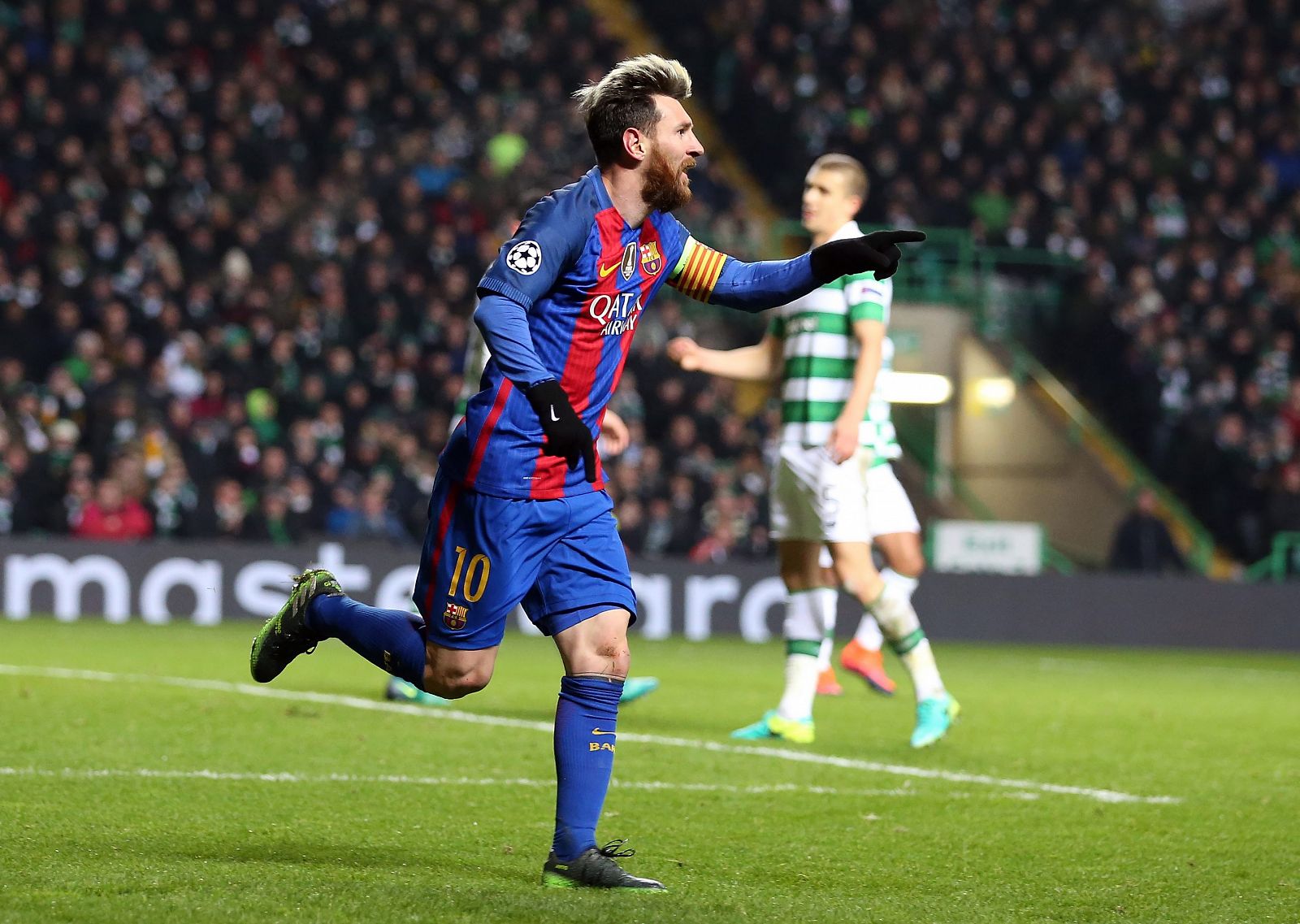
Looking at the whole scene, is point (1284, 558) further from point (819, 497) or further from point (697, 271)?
point (697, 271)

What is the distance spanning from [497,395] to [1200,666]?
37.1ft

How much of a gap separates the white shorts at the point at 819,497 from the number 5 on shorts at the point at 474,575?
3.16m

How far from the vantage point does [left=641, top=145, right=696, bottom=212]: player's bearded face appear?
14.5ft

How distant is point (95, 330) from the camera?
16.4 metres

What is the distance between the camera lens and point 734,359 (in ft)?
23.8

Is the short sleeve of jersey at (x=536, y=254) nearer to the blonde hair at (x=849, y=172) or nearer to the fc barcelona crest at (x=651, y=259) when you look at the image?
the fc barcelona crest at (x=651, y=259)

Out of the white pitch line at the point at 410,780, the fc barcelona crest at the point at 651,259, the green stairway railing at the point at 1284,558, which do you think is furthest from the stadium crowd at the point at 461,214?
the fc barcelona crest at the point at 651,259

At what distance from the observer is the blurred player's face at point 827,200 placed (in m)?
7.40

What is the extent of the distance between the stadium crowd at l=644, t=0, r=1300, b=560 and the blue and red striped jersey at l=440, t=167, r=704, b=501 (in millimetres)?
15607

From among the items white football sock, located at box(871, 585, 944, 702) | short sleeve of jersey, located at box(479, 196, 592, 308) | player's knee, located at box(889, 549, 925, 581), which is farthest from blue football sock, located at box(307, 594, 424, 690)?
player's knee, located at box(889, 549, 925, 581)

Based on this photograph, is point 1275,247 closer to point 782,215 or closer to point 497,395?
point 782,215

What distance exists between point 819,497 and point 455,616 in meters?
3.24

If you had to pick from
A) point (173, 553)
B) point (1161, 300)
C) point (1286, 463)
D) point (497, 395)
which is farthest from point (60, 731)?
point (1161, 300)

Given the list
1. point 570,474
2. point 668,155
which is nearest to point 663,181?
point 668,155
